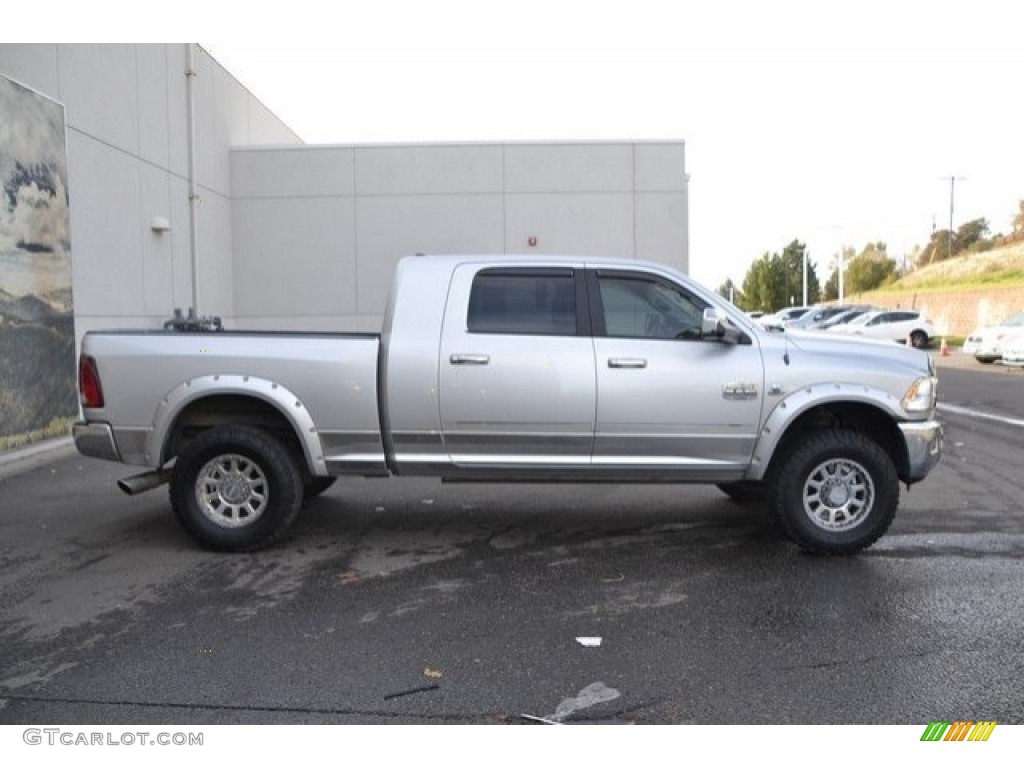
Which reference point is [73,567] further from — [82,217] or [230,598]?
[82,217]

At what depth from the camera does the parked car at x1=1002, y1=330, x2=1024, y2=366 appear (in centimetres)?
2220

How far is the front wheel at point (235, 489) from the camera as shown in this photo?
6.44 meters

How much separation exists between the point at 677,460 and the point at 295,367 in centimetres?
275

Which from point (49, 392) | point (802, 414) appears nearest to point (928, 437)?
point (802, 414)

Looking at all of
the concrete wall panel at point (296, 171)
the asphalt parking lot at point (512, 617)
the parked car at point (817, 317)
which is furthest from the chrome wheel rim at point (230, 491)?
the parked car at point (817, 317)

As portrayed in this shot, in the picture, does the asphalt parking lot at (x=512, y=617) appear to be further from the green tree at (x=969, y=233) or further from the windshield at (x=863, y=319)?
the green tree at (x=969, y=233)

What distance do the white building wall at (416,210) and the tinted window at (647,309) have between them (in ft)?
39.7

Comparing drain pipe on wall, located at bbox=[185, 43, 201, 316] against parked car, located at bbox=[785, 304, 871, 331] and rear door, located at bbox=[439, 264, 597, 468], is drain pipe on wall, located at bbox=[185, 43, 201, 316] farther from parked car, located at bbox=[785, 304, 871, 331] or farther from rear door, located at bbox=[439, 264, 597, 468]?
parked car, located at bbox=[785, 304, 871, 331]

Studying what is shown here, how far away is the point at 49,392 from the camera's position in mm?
11266

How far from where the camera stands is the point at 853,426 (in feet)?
21.7

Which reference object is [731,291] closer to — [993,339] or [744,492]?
[993,339]

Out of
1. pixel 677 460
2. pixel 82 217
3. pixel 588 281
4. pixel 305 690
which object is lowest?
pixel 305 690

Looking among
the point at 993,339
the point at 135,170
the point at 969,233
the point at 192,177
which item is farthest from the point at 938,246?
the point at 135,170

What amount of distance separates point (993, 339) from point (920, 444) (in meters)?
20.3
